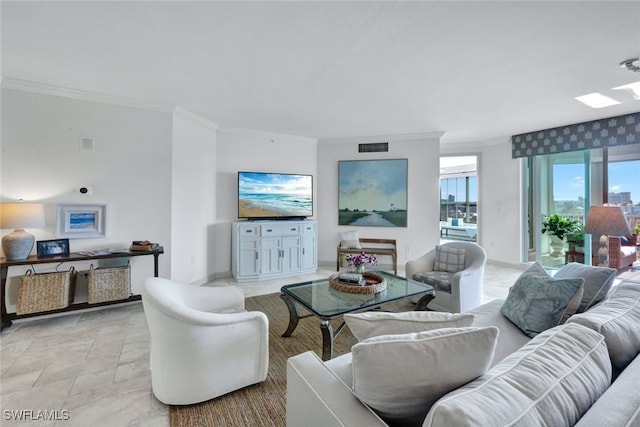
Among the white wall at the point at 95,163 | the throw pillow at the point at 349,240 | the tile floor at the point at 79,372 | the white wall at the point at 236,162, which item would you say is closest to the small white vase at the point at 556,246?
the throw pillow at the point at 349,240

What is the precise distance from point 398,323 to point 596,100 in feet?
14.0

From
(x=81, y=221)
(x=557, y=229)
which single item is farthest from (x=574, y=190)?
(x=81, y=221)

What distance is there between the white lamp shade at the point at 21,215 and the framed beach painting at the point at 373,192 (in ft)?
13.9

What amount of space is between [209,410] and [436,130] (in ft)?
16.3

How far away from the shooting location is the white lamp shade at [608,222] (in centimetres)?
285

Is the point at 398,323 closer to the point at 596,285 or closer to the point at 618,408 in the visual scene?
the point at 618,408

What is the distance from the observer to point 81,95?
10.3 feet

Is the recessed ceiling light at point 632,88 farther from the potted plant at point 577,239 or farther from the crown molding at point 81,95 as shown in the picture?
the crown molding at point 81,95

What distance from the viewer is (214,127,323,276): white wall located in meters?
4.69

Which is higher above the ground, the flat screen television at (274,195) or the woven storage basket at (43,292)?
the flat screen television at (274,195)

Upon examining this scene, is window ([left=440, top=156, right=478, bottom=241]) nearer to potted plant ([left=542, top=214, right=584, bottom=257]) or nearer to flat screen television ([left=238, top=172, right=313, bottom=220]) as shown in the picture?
potted plant ([left=542, top=214, right=584, bottom=257])

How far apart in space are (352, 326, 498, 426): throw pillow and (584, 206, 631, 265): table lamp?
319 centimetres

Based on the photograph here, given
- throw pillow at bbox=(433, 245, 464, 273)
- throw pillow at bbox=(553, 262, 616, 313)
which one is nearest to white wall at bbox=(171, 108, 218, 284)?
throw pillow at bbox=(433, 245, 464, 273)

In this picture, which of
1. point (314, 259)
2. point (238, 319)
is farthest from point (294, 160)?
point (238, 319)
